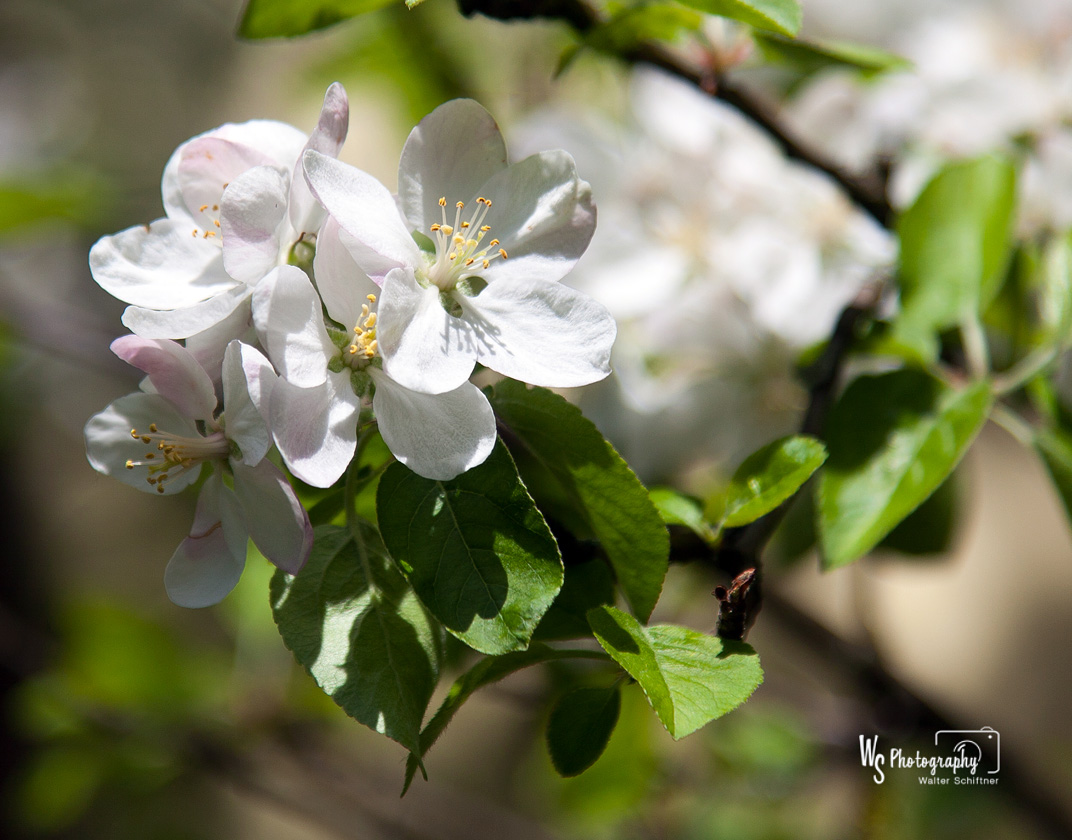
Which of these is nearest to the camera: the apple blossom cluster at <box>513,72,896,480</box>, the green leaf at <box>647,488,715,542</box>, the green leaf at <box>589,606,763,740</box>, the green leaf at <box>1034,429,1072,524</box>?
the green leaf at <box>589,606,763,740</box>

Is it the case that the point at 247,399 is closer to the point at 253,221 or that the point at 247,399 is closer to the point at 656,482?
the point at 253,221

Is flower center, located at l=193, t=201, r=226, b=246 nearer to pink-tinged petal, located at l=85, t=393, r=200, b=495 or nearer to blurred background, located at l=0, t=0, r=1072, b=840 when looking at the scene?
pink-tinged petal, located at l=85, t=393, r=200, b=495

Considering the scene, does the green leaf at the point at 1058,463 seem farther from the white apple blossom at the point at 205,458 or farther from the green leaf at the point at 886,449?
the white apple blossom at the point at 205,458

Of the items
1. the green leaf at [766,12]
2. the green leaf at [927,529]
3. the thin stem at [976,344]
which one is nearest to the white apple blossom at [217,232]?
the green leaf at [766,12]

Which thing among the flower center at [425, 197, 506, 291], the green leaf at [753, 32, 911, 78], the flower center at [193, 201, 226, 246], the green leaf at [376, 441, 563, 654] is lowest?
the green leaf at [376, 441, 563, 654]

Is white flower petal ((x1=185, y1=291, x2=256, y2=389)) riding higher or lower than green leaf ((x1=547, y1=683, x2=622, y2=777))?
higher

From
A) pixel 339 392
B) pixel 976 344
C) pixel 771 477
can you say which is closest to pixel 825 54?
pixel 976 344

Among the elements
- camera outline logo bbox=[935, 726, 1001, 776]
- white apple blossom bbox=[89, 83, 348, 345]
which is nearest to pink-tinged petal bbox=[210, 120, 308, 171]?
white apple blossom bbox=[89, 83, 348, 345]

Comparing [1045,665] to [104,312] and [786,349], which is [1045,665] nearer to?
[786,349]

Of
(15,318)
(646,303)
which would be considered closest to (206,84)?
(15,318)
